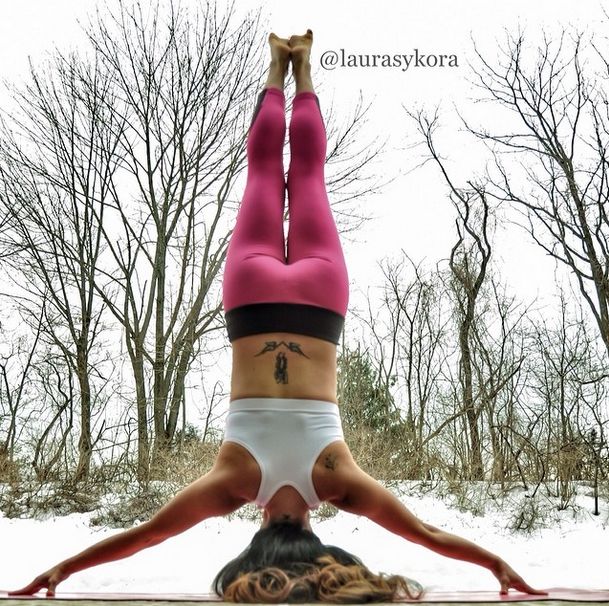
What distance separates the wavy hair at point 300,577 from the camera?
5.32 ft

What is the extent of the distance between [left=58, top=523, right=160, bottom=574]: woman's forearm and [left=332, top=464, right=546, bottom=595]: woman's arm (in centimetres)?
62

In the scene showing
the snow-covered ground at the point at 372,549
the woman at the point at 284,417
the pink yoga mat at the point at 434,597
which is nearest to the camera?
the pink yoga mat at the point at 434,597

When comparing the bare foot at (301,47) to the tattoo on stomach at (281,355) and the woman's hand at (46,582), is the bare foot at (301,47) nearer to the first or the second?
the tattoo on stomach at (281,355)

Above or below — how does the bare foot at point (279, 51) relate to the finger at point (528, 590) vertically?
above

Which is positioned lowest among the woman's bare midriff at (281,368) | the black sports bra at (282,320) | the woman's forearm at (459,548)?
the woman's forearm at (459,548)

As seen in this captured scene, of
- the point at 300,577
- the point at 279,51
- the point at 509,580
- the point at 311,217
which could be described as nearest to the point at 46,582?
the point at 300,577

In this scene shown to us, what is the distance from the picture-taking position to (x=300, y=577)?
1688mm

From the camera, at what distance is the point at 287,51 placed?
292 cm

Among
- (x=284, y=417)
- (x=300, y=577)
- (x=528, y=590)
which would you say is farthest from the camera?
(x=284, y=417)

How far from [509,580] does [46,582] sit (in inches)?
51.2

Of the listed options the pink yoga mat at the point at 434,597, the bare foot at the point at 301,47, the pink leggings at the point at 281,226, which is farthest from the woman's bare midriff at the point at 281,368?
the bare foot at the point at 301,47

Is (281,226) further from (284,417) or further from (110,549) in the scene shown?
(110,549)

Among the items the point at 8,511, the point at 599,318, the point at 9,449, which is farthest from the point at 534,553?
the point at 9,449

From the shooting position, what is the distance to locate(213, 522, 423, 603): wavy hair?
1.62 m
